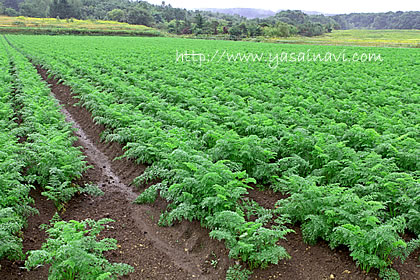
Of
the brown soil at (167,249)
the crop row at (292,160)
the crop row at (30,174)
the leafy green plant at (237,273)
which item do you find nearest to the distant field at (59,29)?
the crop row at (292,160)

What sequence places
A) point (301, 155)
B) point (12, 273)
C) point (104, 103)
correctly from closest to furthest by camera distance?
point (12, 273), point (301, 155), point (104, 103)

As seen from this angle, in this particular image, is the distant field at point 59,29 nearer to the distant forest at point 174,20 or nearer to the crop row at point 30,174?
the distant forest at point 174,20

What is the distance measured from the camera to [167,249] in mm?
6801

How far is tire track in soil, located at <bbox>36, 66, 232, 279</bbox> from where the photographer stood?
627 centimetres

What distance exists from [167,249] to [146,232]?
31.0 inches

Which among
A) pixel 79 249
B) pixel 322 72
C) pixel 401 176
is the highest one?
pixel 322 72

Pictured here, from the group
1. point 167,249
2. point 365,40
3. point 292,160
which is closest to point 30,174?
point 167,249

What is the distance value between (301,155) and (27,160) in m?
7.39

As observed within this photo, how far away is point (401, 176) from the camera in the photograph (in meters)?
7.25

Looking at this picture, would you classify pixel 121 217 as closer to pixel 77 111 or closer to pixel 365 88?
pixel 77 111

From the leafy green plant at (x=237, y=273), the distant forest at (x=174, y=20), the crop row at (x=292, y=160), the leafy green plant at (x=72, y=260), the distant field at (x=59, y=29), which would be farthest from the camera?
the distant forest at (x=174, y=20)

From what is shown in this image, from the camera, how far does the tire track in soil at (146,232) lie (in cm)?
627

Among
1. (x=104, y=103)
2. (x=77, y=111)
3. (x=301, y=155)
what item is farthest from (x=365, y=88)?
(x=77, y=111)

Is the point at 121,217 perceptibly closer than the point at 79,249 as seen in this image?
No
